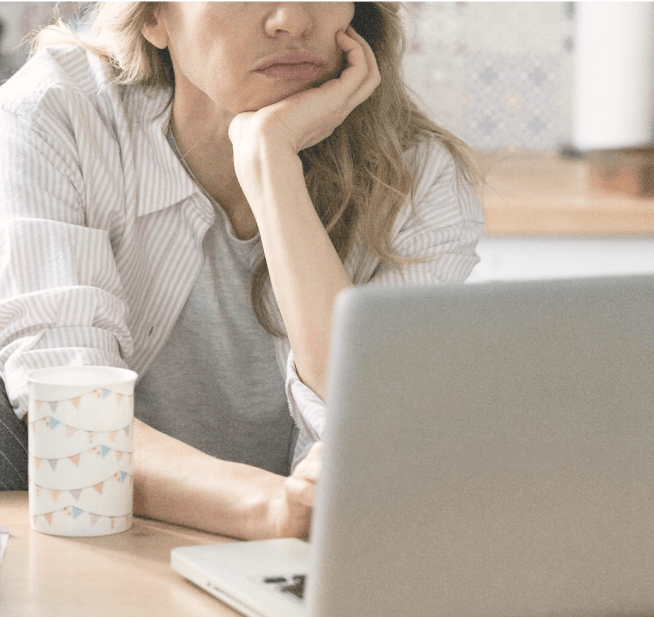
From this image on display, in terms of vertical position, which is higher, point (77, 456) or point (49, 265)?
point (49, 265)

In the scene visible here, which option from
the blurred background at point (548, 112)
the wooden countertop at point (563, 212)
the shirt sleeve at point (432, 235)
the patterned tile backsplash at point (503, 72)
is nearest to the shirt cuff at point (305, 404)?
the shirt sleeve at point (432, 235)

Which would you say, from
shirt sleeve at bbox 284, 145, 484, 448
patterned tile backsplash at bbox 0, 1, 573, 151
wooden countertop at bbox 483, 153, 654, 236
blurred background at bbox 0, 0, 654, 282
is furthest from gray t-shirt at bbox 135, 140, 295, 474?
patterned tile backsplash at bbox 0, 1, 573, 151

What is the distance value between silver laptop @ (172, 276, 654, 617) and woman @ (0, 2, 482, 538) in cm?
21

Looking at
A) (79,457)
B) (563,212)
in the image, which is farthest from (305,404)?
(563,212)

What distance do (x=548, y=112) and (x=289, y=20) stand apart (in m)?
2.16

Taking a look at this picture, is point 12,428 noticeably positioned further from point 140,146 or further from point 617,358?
point 617,358

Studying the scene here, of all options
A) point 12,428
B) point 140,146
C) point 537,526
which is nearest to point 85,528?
point 12,428

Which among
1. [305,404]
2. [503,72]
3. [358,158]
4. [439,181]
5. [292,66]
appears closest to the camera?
[292,66]

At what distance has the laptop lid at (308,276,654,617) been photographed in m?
0.57

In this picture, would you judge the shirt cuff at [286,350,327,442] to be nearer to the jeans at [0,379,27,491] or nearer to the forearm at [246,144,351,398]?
the forearm at [246,144,351,398]

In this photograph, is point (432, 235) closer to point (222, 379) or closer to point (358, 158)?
point (358, 158)

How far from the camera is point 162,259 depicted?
48.9 inches

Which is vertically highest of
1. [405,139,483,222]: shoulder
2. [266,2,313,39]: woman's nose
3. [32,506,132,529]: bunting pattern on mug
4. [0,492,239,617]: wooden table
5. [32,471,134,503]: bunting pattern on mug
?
[266,2,313,39]: woman's nose

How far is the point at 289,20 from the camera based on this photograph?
78 centimetres
